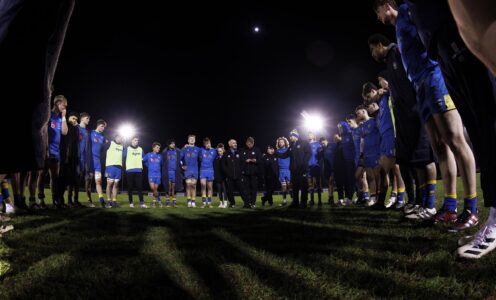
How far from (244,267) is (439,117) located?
214cm

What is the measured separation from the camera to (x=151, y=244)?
8.66ft

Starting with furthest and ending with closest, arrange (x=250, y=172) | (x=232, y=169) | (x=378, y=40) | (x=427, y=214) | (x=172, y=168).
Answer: (x=172, y=168) < (x=232, y=169) < (x=250, y=172) < (x=378, y=40) < (x=427, y=214)

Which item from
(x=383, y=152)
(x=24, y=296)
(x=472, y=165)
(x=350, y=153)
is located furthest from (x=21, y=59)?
(x=350, y=153)

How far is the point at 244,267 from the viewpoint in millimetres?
1796

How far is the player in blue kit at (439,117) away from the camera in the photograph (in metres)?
2.53

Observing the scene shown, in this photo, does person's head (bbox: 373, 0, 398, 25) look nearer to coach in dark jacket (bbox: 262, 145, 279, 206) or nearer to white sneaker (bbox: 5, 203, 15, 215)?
white sneaker (bbox: 5, 203, 15, 215)

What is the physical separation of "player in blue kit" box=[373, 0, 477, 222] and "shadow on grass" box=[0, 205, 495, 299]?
51cm

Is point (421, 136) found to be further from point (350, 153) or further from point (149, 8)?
point (149, 8)

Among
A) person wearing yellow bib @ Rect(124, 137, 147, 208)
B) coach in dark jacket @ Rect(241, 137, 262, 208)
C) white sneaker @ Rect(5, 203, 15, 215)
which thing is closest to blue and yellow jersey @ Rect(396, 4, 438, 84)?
white sneaker @ Rect(5, 203, 15, 215)

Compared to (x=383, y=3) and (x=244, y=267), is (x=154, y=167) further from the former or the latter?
(x=244, y=267)

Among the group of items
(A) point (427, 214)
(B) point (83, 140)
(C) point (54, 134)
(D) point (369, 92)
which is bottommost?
(A) point (427, 214)

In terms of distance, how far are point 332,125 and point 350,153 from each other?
35.6 meters

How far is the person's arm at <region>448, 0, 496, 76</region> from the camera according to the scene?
1.59 ft

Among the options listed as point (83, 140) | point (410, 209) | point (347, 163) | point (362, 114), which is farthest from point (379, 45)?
point (83, 140)
